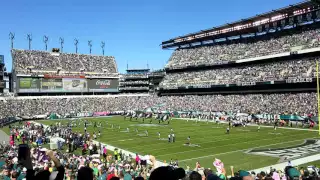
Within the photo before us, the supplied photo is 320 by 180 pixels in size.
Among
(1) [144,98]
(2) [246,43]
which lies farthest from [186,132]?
(1) [144,98]

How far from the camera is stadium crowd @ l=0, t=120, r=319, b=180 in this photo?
11.2ft

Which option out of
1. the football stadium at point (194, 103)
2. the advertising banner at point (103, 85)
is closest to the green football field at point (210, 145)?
the football stadium at point (194, 103)

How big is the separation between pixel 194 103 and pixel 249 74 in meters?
12.7

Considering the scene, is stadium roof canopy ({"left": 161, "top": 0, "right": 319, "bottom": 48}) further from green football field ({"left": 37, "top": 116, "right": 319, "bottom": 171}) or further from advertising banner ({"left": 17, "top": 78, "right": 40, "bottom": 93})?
advertising banner ({"left": 17, "top": 78, "right": 40, "bottom": 93})

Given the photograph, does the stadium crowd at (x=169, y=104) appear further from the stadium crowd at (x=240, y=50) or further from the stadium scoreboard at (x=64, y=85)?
the stadium crowd at (x=240, y=50)

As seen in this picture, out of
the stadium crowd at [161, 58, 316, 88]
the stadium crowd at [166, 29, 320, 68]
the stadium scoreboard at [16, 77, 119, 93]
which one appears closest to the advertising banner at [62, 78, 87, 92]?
the stadium scoreboard at [16, 77, 119, 93]

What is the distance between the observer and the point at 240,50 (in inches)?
2699

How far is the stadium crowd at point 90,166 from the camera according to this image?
11.2 feet

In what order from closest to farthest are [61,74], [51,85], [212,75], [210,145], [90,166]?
1. [90,166]
2. [210,145]
3. [212,75]
4. [51,85]
5. [61,74]

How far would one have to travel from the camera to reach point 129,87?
360 feet

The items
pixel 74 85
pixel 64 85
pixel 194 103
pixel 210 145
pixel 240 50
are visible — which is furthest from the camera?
pixel 74 85

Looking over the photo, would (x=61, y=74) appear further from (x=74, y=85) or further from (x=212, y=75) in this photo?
(x=212, y=75)

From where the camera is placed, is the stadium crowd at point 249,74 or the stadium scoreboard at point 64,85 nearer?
the stadium crowd at point 249,74

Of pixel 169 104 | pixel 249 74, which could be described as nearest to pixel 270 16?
pixel 249 74
